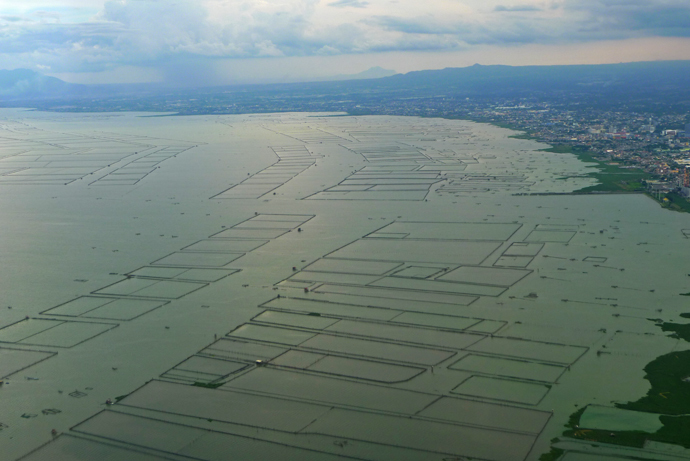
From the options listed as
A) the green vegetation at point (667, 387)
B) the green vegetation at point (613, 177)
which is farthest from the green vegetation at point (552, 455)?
the green vegetation at point (613, 177)

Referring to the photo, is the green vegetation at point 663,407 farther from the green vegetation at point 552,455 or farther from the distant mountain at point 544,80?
the distant mountain at point 544,80

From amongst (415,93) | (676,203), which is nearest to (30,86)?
(415,93)

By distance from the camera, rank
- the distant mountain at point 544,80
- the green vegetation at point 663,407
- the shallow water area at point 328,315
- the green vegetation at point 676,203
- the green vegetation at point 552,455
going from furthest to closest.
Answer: the distant mountain at point 544,80 < the green vegetation at point 676,203 < the shallow water area at point 328,315 < the green vegetation at point 663,407 < the green vegetation at point 552,455

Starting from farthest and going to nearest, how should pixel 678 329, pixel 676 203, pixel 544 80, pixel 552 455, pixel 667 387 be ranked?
pixel 544 80 < pixel 676 203 < pixel 678 329 < pixel 667 387 < pixel 552 455

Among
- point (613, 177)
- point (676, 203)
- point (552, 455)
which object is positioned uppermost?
point (613, 177)

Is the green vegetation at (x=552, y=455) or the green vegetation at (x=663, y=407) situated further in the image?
the green vegetation at (x=663, y=407)

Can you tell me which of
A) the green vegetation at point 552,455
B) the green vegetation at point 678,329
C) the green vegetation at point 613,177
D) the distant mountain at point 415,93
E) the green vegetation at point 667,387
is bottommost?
the green vegetation at point 552,455

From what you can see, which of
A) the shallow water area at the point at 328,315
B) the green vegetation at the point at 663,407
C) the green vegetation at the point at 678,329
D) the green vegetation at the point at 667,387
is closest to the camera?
the green vegetation at the point at 663,407

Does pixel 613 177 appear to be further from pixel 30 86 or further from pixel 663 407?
pixel 30 86

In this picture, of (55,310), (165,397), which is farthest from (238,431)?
(55,310)

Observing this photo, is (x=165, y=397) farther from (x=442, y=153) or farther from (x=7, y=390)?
(x=442, y=153)

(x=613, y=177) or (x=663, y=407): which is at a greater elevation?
(x=613, y=177)

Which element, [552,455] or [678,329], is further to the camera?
[678,329]

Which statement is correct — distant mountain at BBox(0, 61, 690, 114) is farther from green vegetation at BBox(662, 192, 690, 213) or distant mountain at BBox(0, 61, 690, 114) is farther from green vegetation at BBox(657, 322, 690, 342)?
green vegetation at BBox(657, 322, 690, 342)
